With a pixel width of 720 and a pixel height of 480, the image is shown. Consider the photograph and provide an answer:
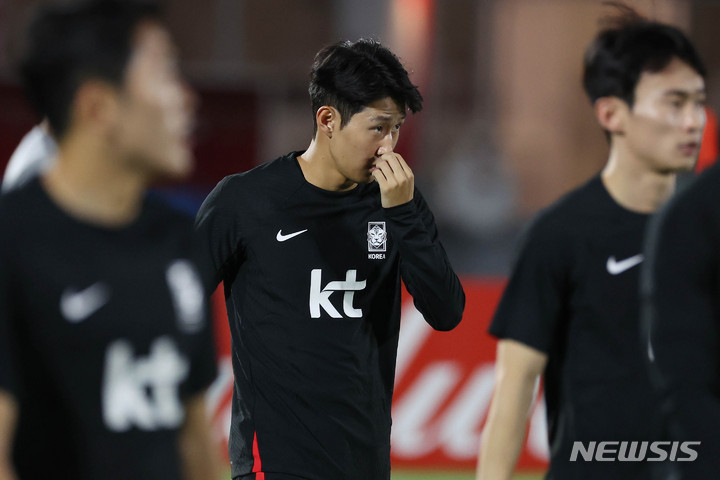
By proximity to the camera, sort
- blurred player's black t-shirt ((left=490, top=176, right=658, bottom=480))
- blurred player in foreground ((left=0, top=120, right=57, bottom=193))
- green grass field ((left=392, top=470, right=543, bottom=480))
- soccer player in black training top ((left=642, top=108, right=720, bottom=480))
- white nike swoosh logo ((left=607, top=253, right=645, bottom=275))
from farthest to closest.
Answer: green grass field ((left=392, top=470, right=543, bottom=480)) → blurred player in foreground ((left=0, top=120, right=57, bottom=193)) → white nike swoosh logo ((left=607, top=253, right=645, bottom=275)) → blurred player's black t-shirt ((left=490, top=176, right=658, bottom=480)) → soccer player in black training top ((left=642, top=108, right=720, bottom=480))

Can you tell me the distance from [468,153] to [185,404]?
14.5 m

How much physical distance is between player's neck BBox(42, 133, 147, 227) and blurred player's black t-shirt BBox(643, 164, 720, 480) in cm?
125

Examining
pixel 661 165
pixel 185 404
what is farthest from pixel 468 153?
pixel 185 404

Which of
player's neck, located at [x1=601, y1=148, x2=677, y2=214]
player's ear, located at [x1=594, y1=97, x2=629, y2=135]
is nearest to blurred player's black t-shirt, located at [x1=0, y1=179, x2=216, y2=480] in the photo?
player's neck, located at [x1=601, y1=148, x2=677, y2=214]

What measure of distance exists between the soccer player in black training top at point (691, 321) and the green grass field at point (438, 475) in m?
6.53

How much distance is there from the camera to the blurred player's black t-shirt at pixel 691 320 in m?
2.50

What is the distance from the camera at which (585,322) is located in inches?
161

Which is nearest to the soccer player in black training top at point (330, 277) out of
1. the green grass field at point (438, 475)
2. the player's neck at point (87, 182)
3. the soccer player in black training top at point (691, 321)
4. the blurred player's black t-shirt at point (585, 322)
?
the blurred player's black t-shirt at point (585, 322)

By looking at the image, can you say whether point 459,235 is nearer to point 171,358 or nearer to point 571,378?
point 571,378

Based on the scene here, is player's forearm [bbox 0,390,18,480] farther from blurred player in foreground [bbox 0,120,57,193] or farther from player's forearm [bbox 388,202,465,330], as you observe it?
blurred player in foreground [bbox 0,120,57,193]

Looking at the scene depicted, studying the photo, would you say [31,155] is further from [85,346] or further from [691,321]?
[691,321]

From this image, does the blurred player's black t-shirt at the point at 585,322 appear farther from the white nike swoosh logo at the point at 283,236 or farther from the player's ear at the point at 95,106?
the player's ear at the point at 95,106

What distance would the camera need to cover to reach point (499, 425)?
13.4 feet

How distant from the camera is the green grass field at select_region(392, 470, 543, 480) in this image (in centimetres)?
901
